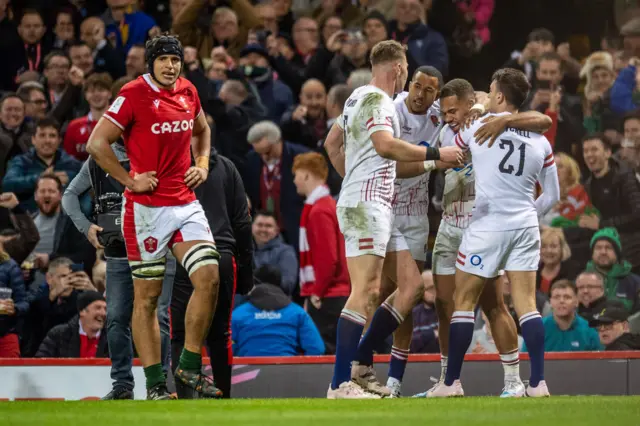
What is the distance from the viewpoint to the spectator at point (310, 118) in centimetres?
1431

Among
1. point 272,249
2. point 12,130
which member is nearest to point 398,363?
point 272,249

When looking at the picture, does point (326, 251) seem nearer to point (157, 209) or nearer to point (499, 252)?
point (499, 252)

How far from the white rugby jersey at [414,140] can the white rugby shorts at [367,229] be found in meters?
0.70

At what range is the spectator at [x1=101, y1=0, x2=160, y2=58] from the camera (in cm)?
1608

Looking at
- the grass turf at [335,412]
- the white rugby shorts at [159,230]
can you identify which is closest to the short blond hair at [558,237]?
the grass turf at [335,412]

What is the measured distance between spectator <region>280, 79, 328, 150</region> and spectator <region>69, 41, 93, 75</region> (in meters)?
2.90

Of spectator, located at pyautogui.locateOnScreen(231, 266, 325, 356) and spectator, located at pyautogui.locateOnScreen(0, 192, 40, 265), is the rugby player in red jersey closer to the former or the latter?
spectator, located at pyautogui.locateOnScreen(231, 266, 325, 356)

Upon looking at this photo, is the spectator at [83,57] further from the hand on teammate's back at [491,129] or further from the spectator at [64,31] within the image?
the hand on teammate's back at [491,129]

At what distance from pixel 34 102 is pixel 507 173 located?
27.1 ft

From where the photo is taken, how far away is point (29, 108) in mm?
15148

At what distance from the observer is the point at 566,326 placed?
11.7 metres

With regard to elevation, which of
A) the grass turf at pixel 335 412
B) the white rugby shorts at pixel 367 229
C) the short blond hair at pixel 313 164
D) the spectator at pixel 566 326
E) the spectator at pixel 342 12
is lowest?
the spectator at pixel 566 326

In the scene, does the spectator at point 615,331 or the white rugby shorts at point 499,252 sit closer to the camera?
the white rugby shorts at point 499,252

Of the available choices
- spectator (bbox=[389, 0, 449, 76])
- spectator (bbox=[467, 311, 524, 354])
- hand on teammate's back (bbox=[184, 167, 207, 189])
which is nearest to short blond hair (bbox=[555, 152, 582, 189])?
spectator (bbox=[389, 0, 449, 76])
